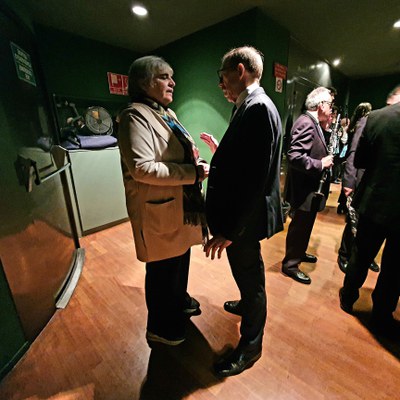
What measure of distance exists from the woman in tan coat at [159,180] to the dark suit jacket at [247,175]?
0.48 feet

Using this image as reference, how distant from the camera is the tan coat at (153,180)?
890mm

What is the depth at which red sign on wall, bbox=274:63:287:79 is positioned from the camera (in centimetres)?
257

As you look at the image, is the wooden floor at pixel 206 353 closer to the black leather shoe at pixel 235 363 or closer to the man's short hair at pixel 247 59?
the black leather shoe at pixel 235 363

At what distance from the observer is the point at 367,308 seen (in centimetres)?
152

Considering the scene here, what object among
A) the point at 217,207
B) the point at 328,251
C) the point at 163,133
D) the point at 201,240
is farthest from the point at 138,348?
the point at 328,251

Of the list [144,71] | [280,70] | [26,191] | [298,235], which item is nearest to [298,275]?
[298,235]

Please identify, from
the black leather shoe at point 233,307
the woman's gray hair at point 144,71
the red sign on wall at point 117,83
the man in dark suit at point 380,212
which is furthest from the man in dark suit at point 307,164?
the red sign on wall at point 117,83

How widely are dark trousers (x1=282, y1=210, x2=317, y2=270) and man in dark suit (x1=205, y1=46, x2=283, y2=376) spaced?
32.5 inches

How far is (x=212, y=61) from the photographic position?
2.63 metres

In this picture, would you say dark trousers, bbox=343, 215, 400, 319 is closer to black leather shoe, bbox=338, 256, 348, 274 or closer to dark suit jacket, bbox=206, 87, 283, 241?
black leather shoe, bbox=338, 256, 348, 274

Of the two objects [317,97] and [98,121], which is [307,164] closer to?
[317,97]

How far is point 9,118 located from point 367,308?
251cm

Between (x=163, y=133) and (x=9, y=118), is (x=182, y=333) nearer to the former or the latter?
(x=163, y=133)

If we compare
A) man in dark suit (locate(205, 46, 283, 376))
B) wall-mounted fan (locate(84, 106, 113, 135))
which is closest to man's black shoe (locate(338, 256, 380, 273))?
man in dark suit (locate(205, 46, 283, 376))
